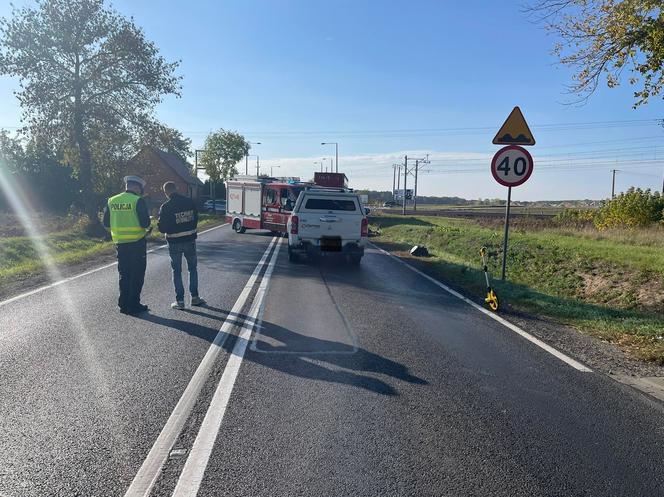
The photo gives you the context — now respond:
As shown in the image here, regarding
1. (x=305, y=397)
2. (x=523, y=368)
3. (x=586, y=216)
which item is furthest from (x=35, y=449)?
(x=586, y=216)

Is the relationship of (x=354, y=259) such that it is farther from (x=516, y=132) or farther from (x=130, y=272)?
(x=130, y=272)

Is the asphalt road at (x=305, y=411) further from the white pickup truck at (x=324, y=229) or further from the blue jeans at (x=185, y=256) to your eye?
the white pickup truck at (x=324, y=229)

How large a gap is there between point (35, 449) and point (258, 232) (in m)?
25.8

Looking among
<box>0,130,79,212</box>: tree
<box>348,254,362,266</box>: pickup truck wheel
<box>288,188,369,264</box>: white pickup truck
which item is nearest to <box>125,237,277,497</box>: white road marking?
<box>288,188,369,264</box>: white pickup truck

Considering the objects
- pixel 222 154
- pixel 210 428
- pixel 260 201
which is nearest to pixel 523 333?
pixel 210 428

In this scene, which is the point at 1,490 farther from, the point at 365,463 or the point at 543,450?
the point at 543,450

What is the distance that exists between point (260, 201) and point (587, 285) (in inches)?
649

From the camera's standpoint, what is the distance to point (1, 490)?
3182 millimetres

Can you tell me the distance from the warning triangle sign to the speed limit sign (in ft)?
0.55

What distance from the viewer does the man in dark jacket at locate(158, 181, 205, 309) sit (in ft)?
27.5

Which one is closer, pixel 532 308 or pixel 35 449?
pixel 35 449

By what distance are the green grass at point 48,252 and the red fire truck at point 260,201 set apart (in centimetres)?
424

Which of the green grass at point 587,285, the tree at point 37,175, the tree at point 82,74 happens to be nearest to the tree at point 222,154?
the tree at point 37,175

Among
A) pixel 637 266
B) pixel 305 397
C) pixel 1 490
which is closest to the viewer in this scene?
pixel 1 490
